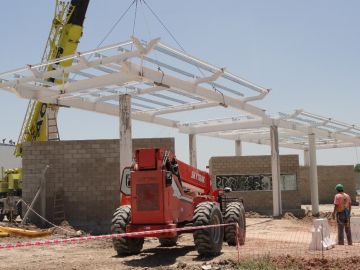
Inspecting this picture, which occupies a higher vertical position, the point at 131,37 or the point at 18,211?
the point at 131,37

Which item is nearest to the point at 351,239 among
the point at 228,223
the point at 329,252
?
the point at 329,252

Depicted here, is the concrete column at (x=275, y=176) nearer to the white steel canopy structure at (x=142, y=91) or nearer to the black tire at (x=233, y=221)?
the white steel canopy structure at (x=142, y=91)

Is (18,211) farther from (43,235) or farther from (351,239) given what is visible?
(351,239)

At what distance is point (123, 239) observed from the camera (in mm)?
11148

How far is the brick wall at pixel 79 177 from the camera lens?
18.1m

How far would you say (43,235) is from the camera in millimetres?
15852

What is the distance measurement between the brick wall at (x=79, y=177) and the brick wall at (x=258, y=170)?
10.5m

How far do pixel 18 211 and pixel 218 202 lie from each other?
30.3 ft

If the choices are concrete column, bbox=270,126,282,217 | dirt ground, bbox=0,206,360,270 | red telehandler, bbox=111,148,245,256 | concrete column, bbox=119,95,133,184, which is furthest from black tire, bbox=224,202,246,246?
concrete column, bbox=270,126,282,217

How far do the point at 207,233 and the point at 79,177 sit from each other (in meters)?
8.69

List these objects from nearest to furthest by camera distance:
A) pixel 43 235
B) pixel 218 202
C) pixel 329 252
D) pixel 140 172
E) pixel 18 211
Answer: pixel 140 172 < pixel 329 252 < pixel 218 202 < pixel 43 235 < pixel 18 211

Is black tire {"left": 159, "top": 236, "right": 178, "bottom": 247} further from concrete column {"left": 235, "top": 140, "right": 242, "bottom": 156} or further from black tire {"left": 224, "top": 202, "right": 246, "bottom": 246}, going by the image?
concrete column {"left": 235, "top": 140, "right": 242, "bottom": 156}

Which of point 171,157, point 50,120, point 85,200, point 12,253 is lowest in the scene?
point 12,253

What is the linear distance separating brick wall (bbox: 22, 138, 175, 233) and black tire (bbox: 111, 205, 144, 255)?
641 cm
